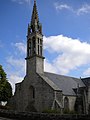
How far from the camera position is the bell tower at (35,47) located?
39.7 meters

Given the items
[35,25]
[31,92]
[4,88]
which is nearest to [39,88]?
[31,92]

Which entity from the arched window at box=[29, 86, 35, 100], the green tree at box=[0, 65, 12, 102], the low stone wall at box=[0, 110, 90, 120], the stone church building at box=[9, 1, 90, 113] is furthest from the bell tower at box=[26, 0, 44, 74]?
the low stone wall at box=[0, 110, 90, 120]

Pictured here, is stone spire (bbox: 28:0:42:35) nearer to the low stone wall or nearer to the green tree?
the green tree

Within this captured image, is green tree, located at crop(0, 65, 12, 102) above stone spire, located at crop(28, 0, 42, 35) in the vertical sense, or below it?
below

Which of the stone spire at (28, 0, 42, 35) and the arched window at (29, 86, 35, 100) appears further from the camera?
the stone spire at (28, 0, 42, 35)

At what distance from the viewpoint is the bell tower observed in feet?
130

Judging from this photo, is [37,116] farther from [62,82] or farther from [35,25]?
[35,25]

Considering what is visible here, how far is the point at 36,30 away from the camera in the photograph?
42000 mm

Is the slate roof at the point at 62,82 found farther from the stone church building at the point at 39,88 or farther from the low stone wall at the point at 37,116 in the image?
the low stone wall at the point at 37,116

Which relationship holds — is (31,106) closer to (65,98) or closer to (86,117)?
(65,98)

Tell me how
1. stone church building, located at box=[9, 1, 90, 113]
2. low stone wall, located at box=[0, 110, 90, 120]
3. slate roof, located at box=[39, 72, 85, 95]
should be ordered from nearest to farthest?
low stone wall, located at box=[0, 110, 90, 120]
stone church building, located at box=[9, 1, 90, 113]
slate roof, located at box=[39, 72, 85, 95]

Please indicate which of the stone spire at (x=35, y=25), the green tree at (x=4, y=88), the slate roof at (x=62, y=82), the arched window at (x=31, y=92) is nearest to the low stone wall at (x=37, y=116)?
the slate roof at (x=62, y=82)

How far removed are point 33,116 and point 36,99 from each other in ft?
46.8

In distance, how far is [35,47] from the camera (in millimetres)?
40625
